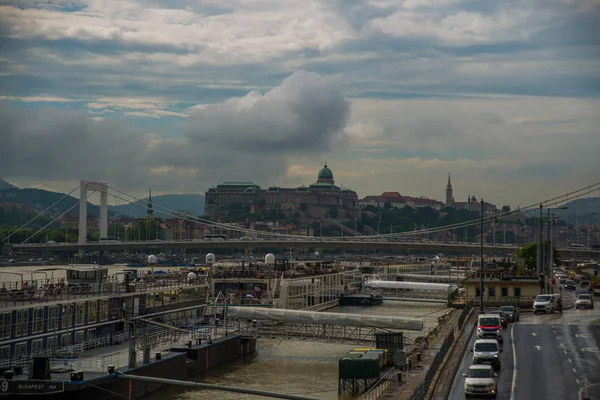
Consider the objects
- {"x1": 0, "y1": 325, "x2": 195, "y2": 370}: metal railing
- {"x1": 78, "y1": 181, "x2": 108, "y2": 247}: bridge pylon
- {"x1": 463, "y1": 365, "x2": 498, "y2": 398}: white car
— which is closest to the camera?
{"x1": 463, "y1": 365, "x2": 498, "y2": 398}: white car

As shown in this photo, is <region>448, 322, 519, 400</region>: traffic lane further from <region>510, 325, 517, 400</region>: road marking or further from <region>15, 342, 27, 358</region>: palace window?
<region>15, 342, 27, 358</region>: palace window

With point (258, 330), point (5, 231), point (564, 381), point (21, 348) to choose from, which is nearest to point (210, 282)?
point (258, 330)

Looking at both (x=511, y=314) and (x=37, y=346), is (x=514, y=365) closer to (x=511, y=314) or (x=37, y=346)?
(x=511, y=314)

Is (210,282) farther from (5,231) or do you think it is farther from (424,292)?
(5,231)

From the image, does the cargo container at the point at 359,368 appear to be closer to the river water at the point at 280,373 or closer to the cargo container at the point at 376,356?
the cargo container at the point at 376,356

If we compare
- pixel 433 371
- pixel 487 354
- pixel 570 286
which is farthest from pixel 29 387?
pixel 570 286

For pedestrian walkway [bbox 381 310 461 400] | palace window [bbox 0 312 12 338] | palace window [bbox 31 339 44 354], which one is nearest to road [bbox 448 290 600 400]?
pedestrian walkway [bbox 381 310 461 400]

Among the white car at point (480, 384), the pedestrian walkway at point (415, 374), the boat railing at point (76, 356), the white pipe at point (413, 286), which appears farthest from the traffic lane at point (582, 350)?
the white pipe at point (413, 286)
